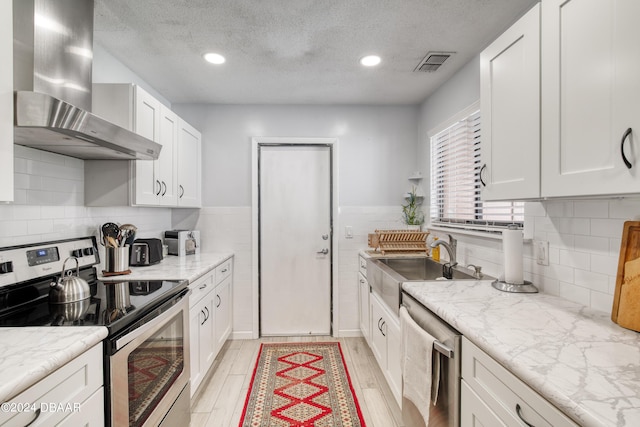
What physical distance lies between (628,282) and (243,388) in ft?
7.79

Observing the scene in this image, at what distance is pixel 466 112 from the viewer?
7.69ft

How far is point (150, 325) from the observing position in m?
1.45

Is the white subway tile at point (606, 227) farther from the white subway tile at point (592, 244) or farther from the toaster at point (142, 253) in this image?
the toaster at point (142, 253)

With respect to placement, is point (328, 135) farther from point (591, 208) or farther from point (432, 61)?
point (591, 208)

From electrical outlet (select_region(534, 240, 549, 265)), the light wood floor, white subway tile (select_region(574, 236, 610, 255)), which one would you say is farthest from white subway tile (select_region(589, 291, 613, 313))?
the light wood floor

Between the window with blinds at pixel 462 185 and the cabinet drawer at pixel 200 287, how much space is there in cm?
203

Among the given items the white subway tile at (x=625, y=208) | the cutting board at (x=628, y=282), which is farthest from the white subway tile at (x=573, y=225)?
the cutting board at (x=628, y=282)

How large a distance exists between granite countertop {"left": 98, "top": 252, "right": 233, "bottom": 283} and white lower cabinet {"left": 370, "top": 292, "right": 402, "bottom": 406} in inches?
52.9

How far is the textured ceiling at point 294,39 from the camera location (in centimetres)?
173

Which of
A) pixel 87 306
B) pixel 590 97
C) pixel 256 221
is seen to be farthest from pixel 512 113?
pixel 256 221

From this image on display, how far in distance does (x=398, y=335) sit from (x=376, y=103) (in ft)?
7.72

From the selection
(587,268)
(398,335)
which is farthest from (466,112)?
(398,335)

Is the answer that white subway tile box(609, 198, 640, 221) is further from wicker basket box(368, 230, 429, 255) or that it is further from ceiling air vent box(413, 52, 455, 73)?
wicker basket box(368, 230, 429, 255)

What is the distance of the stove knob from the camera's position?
1398mm
